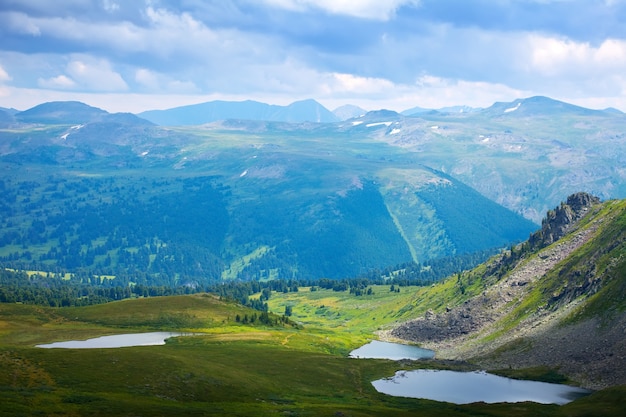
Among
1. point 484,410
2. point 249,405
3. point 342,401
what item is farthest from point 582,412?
point 249,405

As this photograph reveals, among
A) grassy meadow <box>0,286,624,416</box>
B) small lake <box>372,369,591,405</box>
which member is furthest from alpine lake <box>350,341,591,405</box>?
grassy meadow <box>0,286,624,416</box>

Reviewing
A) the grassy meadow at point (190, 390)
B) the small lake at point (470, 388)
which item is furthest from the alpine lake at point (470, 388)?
the grassy meadow at point (190, 390)

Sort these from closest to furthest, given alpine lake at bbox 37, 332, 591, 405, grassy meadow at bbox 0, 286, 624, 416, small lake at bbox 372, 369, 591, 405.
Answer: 1. grassy meadow at bbox 0, 286, 624, 416
2. small lake at bbox 372, 369, 591, 405
3. alpine lake at bbox 37, 332, 591, 405

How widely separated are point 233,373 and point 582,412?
69311 millimetres

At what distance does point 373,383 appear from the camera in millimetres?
169625

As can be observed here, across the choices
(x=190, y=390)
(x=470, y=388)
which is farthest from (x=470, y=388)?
(x=190, y=390)

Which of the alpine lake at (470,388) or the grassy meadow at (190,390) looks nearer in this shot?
the grassy meadow at (190,390)

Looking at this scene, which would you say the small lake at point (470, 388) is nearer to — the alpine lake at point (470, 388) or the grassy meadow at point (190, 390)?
the alpine lake at point (470, 388)

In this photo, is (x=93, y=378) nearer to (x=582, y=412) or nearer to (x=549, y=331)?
(x=582, y=412)

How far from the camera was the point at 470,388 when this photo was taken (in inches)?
6516

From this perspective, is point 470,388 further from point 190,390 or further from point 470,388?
point 190,390

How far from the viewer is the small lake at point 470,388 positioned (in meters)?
152

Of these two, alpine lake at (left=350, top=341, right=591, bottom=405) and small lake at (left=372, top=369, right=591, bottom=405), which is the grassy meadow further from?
small lake at (left=372, top=369, right=591, bottom=405)

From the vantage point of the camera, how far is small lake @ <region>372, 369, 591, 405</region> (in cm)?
15200
